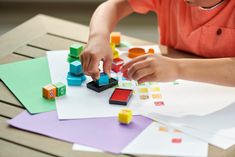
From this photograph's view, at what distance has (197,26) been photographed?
1470 millimetres

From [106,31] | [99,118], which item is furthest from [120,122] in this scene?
[106,31]

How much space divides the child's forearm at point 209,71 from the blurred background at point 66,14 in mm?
1464

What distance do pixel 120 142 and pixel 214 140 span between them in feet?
0.65

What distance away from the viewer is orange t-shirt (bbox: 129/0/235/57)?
1407mm

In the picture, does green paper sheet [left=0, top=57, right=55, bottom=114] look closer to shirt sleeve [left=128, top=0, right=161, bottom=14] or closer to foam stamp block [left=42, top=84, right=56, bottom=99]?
foam stamp block [left=42, top=84, right=56, bottom=99]

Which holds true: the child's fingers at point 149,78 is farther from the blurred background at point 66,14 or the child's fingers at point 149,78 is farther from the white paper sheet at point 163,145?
the blurred background at point 66,14

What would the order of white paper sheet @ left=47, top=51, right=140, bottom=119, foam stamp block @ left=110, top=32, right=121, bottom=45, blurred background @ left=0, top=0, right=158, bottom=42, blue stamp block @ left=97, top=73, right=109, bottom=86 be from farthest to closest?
blurred background @ left=0, top=0, right=158, bottom=42 → foam stamp block @ left=110, top=32, right=121, bottom=45 → blue stamp block @ left=97, top=73, right=109, bottom=86 → white paper sheet @ left=47, top=51, right=140, bottom=119

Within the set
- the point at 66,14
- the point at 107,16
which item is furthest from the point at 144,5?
the point at 66,14

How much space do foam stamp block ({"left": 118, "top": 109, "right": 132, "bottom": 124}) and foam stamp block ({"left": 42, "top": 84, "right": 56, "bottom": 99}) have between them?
18cm

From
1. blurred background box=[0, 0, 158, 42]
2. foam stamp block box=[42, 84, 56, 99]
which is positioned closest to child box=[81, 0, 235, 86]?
foam stamp block box=[42, 84, 56, 99]

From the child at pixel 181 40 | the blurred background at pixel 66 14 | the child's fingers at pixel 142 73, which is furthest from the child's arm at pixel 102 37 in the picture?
the blurred background at pixel 66 14

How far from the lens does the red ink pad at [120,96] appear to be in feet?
3.95

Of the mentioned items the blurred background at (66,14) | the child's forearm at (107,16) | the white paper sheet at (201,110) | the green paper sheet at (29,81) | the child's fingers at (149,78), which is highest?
the child's forearm at (107,16)

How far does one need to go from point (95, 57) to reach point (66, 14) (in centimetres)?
166
